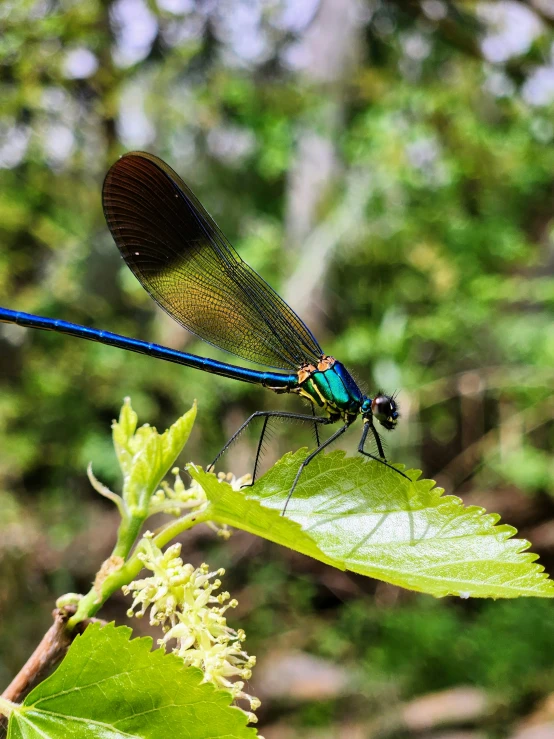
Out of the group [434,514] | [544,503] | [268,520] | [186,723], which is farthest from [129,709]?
[544,503]

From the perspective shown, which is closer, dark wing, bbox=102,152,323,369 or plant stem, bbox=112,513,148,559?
plant stem, bbox=112,513,148,559

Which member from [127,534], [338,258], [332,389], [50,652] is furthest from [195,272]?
[338,258]

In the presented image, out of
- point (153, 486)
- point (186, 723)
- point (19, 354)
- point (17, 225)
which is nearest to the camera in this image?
point (186, 723)

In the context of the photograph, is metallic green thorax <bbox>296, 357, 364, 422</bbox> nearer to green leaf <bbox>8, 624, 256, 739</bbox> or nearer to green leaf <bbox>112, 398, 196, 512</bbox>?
green leaf <bbox>112, 398, 196, 512</bbox>

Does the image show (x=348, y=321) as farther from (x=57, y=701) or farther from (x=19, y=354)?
(x=57, y=701)

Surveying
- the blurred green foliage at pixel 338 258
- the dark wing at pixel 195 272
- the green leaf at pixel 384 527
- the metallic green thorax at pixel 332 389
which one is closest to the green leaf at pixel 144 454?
the green leaf at pixel 384 527

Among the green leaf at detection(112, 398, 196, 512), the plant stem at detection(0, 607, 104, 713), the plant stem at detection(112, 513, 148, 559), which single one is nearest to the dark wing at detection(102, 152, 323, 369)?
the green leaf at detection(112, 398, 196, 512)

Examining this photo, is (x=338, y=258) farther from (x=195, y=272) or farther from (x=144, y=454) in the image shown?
(x=144, y=454)
